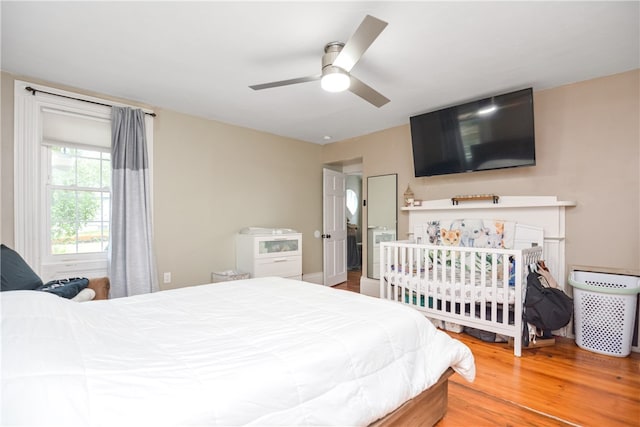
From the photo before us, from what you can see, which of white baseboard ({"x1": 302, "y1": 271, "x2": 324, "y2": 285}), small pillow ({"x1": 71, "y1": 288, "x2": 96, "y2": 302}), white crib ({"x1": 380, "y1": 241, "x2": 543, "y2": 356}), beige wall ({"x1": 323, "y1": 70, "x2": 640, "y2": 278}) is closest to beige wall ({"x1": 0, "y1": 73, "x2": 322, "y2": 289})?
white baseboard ({"x1": 302, "y1": 271, "x2": 324, "y2": 285})

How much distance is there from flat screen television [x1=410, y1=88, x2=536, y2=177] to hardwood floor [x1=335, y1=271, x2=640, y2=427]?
1735mm

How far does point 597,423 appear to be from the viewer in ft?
5.34

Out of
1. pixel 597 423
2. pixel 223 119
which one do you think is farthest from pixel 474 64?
pixel 223 119

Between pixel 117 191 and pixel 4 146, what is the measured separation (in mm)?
870

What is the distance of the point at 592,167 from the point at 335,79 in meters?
2.50

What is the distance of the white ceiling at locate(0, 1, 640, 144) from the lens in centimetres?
180

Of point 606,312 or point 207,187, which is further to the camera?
point 207,187

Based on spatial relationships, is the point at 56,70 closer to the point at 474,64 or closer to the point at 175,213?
the point at 175,213

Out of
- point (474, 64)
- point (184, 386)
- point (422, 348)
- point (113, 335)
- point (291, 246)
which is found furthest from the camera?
point (291, 246)

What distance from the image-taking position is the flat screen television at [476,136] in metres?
2.86

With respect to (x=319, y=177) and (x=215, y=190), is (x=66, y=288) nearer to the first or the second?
(x=215, y=190)

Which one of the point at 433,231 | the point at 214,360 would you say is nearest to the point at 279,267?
the point at 433,231

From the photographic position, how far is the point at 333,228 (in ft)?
17.1

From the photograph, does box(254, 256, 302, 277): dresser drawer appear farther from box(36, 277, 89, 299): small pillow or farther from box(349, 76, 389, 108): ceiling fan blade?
box(349, 76, 389, 108): ceiling fan blade
